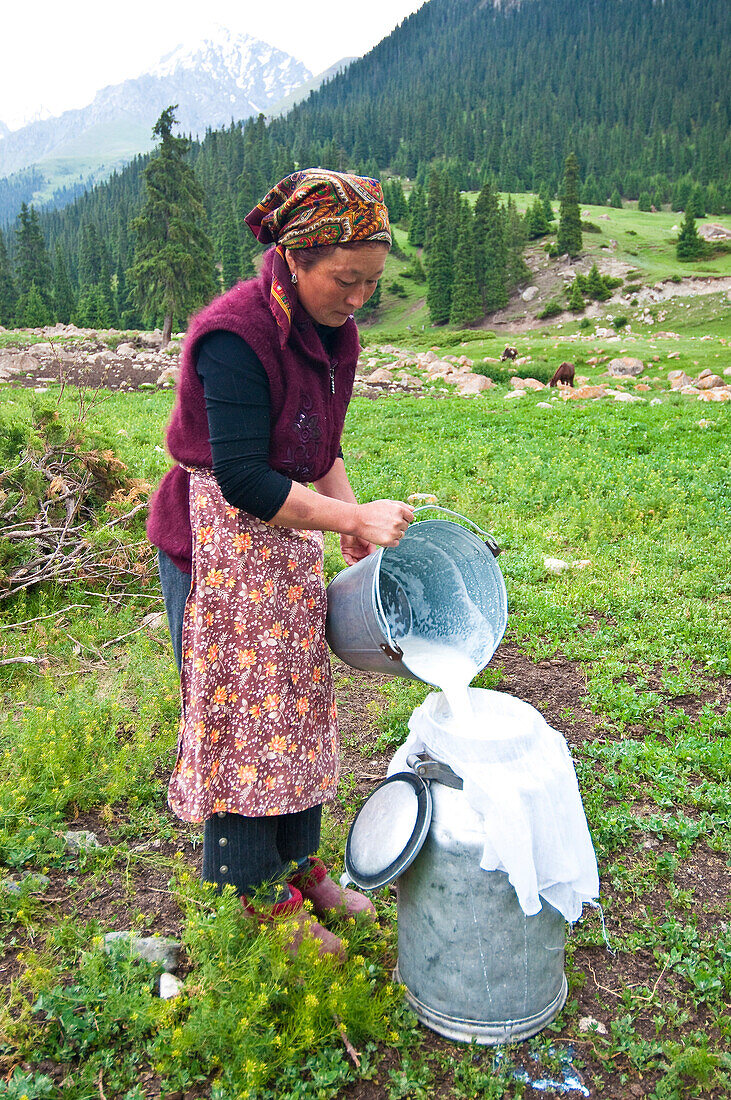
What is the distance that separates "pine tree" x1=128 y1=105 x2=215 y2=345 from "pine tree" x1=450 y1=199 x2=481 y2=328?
22666mm

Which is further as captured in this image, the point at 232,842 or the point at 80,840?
the point at 80,840

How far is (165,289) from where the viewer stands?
31.2 metres

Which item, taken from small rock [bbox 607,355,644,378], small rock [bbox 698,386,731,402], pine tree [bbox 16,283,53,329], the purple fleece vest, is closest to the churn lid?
the purple fleece vest

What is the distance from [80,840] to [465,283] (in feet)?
173

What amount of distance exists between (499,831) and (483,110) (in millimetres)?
125423

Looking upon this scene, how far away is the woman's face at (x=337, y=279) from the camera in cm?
186

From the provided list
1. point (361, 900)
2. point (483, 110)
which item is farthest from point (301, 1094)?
point (483, 110)

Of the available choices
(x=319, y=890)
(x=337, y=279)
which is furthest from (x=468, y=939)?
(x=337, y=279)

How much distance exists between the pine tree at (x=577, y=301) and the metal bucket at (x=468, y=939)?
1761 inches

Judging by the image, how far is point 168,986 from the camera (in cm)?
207

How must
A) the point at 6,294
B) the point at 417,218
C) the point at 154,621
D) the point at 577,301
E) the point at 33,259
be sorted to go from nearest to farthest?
the point at 154,621 → the point at 577,301 → the point at 33,259 → the point at 6,294 → the point at 417,218

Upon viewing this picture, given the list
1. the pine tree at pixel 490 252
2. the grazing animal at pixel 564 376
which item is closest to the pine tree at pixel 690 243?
the pine tree at pixel 490 252

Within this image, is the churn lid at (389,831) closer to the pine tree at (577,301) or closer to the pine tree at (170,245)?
the pine tree at (170,245)

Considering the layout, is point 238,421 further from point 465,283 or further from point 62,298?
point 62,298
